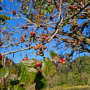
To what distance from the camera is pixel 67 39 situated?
3467mm

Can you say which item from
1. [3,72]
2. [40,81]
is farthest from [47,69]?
[3,72]

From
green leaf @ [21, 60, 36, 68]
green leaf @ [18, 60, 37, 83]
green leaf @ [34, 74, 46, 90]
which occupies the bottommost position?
green leaf @ [34, 74, 46, 90]

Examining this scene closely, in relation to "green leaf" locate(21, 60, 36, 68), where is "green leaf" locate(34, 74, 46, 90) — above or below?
below

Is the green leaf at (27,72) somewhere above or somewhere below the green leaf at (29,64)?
below

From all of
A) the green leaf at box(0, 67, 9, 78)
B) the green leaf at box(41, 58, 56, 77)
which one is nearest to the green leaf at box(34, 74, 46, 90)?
the green leaf at box(41, 58, 56, 77)

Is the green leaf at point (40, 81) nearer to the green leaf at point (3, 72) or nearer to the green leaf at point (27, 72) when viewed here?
the green leaf at point (27, 72)

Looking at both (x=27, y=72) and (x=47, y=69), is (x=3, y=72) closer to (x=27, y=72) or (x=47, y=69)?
(x=27, y=72)

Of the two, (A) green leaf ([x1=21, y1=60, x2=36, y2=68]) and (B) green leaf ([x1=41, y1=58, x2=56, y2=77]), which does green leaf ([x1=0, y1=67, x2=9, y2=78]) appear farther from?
(B) green leaf ([x1=41, y1=58, x2=56, y2=77])

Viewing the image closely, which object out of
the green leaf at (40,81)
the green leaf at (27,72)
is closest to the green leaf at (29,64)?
the green leaf at (27,72)

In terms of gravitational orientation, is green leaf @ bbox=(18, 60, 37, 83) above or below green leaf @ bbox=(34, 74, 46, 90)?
above

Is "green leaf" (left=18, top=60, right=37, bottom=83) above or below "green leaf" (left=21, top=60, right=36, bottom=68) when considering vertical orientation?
below

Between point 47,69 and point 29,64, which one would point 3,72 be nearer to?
point 29,64

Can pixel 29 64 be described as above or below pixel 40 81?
above

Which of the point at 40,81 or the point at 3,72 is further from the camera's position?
the point at 40,81
